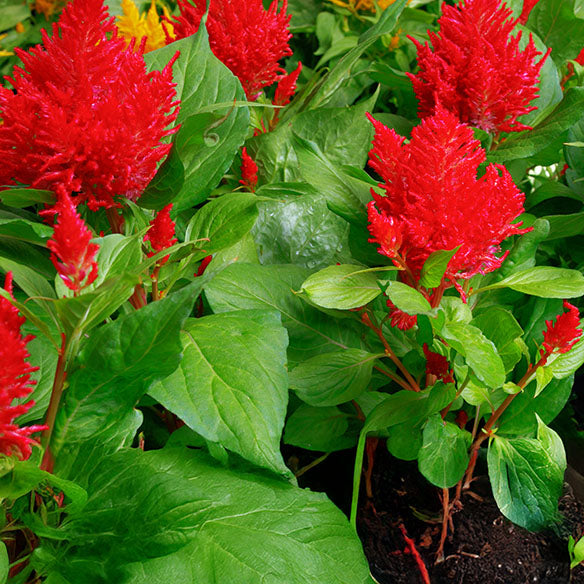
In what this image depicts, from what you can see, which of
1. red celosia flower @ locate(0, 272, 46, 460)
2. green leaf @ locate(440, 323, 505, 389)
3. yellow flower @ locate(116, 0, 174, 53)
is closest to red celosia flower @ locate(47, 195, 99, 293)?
red celosia flower @ locate(0, 272, 46, 460)

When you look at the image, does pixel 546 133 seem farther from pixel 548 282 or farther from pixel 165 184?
pixel 165 184

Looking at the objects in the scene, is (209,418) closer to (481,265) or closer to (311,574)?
(311,574)

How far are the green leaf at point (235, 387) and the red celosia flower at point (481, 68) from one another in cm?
47

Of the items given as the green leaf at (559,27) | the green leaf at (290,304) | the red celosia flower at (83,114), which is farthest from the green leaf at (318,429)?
the green leaf at (559,27)

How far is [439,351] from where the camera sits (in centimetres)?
79

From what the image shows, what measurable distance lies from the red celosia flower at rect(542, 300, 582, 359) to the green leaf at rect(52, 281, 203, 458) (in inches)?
17.1

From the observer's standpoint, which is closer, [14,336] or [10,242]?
[14,336]

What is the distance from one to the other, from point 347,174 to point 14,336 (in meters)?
0.52

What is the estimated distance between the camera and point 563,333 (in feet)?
2.48

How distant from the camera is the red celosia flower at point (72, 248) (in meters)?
0.51

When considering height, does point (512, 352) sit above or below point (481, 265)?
below

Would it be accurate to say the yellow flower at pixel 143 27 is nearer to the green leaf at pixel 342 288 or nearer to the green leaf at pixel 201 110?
the green leaf at pixel 201 110

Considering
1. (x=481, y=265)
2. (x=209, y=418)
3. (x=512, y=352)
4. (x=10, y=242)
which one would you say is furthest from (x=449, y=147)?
(x=10, y=242)

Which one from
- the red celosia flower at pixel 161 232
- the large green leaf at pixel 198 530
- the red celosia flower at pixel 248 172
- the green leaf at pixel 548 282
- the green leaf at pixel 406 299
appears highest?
the red celosia flower at pixel 161 232
